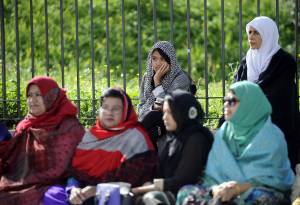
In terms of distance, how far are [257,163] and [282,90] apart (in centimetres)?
110

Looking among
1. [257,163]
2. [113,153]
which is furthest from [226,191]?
[113,153]

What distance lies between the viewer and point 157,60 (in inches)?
376

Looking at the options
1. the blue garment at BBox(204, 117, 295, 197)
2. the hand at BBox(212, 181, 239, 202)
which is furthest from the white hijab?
the hand at BBox(212, 181, 239, 202)

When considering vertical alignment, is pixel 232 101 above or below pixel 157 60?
below

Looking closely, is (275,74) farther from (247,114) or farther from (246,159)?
(246,159)

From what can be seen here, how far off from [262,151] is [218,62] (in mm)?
12492

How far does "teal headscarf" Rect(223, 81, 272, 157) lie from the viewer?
795cm

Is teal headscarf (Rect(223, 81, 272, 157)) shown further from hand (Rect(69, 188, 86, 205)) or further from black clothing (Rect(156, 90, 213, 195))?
hand (Rect(69, 188, 86, 205))

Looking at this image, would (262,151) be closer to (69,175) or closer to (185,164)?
(185,164)

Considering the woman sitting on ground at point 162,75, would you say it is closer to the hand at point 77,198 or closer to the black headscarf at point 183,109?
the black headscarf at point 183,109

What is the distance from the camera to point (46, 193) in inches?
333

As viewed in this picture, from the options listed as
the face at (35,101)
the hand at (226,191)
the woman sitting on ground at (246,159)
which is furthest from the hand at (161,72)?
the hand at (226,191)

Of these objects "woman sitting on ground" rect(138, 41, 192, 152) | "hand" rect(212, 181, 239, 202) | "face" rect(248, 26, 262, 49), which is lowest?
"hand" rect(212, 181, 239, 202)

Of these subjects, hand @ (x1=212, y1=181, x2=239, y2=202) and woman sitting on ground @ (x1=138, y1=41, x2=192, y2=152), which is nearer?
hand @ (x1=212, y1=181, x2=239, y2=202)
